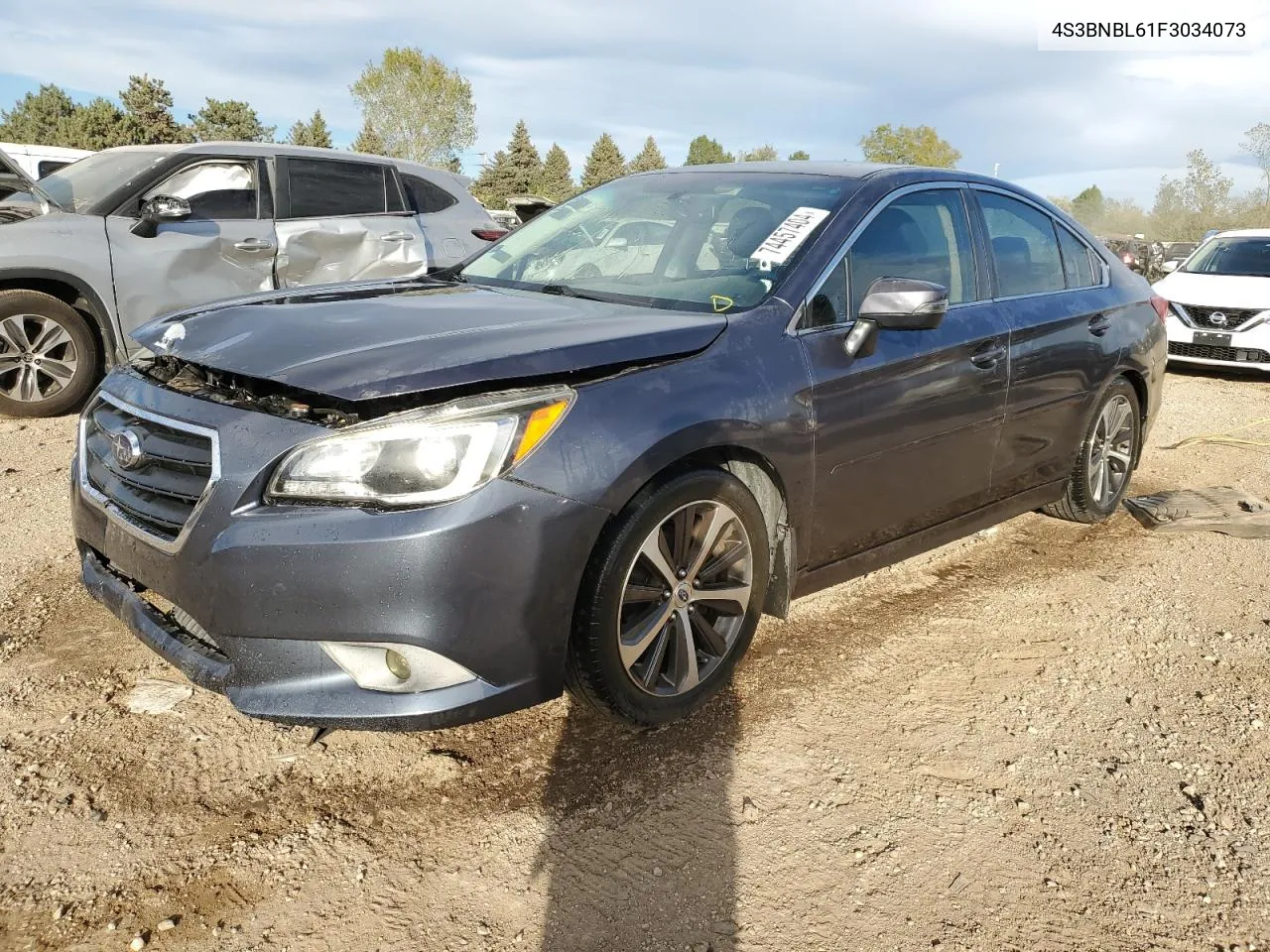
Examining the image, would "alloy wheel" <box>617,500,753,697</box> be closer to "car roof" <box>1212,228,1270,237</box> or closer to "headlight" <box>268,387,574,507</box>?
"headlight" <box>268,387,574,507</box>

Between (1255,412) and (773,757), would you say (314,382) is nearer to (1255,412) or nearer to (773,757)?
(773,757)

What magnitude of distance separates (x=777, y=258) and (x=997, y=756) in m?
1.67

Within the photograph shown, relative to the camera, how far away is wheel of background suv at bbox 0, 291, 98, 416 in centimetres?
608

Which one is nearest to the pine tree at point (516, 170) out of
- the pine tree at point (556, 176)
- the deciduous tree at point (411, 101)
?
the pine tree at point (556, 176)

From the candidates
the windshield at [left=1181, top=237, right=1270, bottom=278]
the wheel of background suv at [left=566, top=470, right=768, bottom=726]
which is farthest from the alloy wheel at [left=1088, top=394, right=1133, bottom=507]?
the windshield at [left=1181, top=237, right=1270, bottom=278]

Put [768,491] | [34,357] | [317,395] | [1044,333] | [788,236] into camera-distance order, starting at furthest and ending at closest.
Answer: [34,357]
[1044,333]
[788,236]
[768,491]
[317,395]

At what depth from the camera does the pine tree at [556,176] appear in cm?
7281

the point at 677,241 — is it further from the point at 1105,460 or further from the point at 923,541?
the point at 1105,460

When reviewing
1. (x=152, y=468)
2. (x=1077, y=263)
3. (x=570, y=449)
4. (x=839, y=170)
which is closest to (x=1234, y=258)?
(x=1077, y=263)

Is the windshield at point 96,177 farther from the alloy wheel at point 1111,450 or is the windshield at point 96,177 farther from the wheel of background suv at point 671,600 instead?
the alloy wheel at point 1111,450

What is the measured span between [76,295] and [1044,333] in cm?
574

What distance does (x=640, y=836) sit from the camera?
246cm

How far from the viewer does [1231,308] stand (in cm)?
1021

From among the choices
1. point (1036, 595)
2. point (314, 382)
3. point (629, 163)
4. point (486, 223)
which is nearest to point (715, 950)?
point (314, 382)
